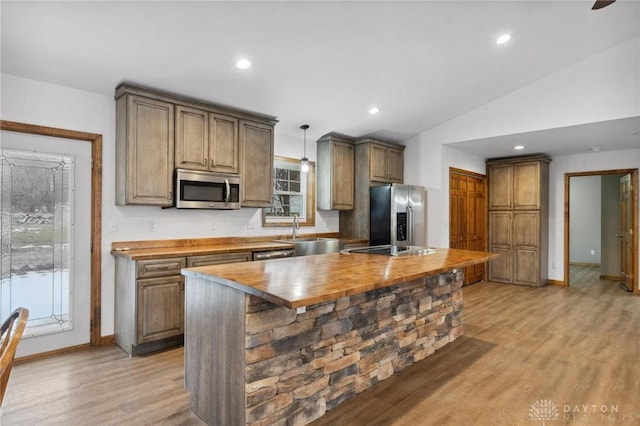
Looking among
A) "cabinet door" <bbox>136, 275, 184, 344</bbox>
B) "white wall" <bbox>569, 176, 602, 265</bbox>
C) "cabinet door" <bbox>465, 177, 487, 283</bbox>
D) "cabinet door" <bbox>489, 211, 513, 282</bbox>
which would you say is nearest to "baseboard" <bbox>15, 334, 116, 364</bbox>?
"cabinet door" <bbox>136, 275, 184, 344</bbox>

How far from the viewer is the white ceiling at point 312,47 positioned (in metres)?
2.52

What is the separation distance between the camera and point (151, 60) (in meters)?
2.95

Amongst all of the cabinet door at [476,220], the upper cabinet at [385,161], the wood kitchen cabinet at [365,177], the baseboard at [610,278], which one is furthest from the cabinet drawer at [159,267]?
the baseboard at [610,278]

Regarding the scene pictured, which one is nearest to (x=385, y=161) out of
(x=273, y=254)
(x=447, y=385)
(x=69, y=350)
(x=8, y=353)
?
(x=273, y=254)

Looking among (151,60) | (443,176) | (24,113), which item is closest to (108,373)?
(24,113)

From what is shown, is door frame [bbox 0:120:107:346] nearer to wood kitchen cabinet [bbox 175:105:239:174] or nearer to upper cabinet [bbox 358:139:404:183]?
wood kitchen cabinet [bbox 175:105:239:174]

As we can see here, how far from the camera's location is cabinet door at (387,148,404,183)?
5.71m

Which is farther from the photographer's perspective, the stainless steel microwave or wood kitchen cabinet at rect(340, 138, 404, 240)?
wood kitchen cabinet at rect(340, 138, 404, 240)

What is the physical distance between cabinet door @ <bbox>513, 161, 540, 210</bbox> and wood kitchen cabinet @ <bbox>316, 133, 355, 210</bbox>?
127 inches

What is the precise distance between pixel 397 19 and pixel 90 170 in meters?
3.10

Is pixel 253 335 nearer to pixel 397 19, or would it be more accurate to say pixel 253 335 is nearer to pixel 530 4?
pixel 397 19

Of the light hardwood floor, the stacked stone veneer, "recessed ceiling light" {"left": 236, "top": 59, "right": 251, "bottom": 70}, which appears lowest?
the light hardwood floor

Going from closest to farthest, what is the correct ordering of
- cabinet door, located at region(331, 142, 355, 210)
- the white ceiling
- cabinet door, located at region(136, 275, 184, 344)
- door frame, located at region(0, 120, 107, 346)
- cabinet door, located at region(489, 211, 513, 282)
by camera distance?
the white ceiling → cabinet door, located at region(136, 275, 184, 344) → door frame, located at region(0, 120, 107, 346) → cabinet door, located at region(331, 142, 355, 210) → cabinet door, located at region(489, 211, 513, 282)

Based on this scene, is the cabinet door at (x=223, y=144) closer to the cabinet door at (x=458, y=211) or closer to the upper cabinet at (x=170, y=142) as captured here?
the upper cabinet at (x=170, y=142)
